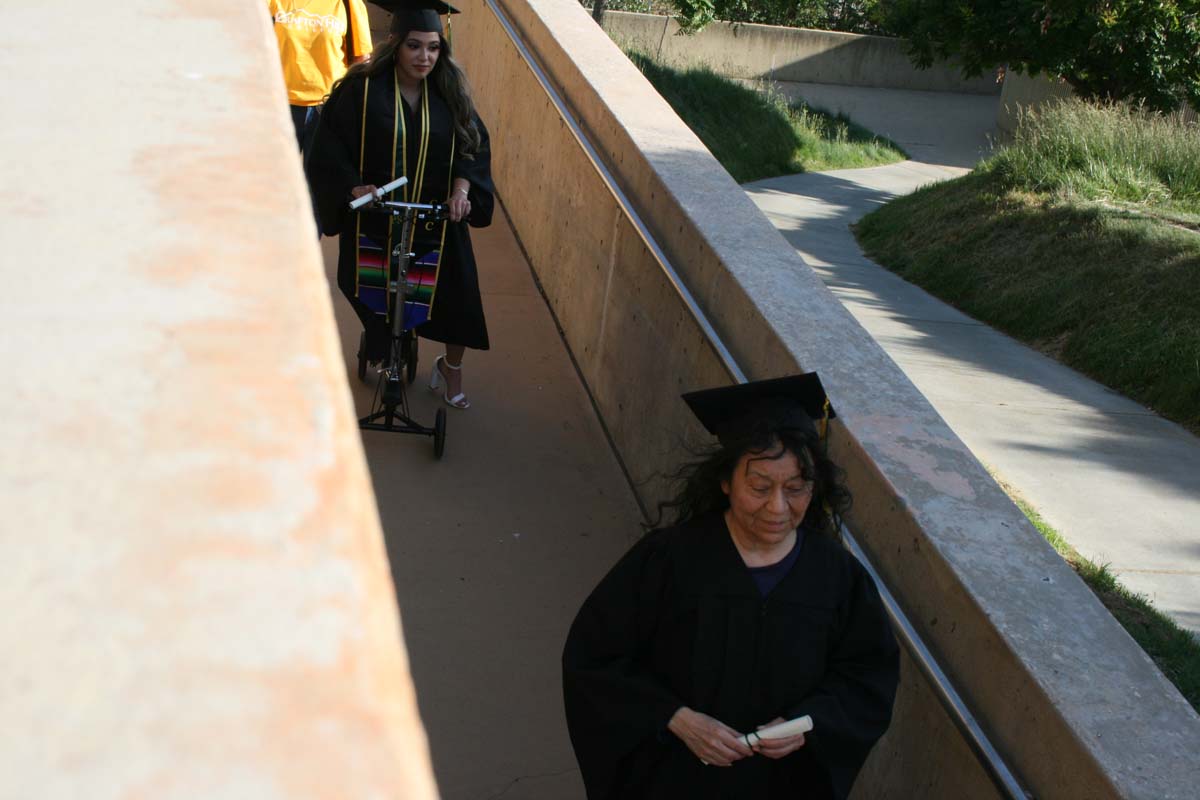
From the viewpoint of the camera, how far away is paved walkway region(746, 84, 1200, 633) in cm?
598

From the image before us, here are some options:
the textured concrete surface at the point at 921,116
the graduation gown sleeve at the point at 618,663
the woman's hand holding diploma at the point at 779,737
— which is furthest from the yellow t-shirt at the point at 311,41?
the textured concrete surface at the point at 921,116

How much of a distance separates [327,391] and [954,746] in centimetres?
246

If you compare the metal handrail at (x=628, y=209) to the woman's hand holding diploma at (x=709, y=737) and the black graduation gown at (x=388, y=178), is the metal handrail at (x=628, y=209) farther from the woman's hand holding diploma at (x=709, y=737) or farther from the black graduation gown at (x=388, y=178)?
the woman's hand holding diploma at (x=709, y=737)

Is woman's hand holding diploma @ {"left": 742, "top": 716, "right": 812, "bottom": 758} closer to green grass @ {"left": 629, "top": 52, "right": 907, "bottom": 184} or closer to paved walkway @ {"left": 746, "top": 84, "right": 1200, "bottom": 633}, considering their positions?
paved walkway @ {"left": 746, "top": 84, "right": 1200, "bottom": 633}

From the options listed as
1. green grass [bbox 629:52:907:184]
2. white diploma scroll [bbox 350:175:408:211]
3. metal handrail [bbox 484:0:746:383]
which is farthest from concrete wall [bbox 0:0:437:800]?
green grass [bbox 629:52:907:184]

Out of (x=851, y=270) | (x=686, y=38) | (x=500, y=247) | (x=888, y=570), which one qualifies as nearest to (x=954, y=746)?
(x=888, y=570)

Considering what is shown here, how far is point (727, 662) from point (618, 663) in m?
0.25

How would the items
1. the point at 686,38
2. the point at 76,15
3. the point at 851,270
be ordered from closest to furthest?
the point at 76,15, the point at 851,270, the point at 686,38

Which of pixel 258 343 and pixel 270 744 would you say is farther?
pixel 258 343

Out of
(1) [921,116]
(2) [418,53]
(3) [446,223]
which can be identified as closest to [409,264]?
(3) [446,223]

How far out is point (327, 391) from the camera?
1016mm

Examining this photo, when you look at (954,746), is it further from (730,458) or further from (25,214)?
(25,214)

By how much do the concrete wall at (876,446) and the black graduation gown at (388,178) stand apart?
1.94 ft

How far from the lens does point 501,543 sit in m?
5.04
